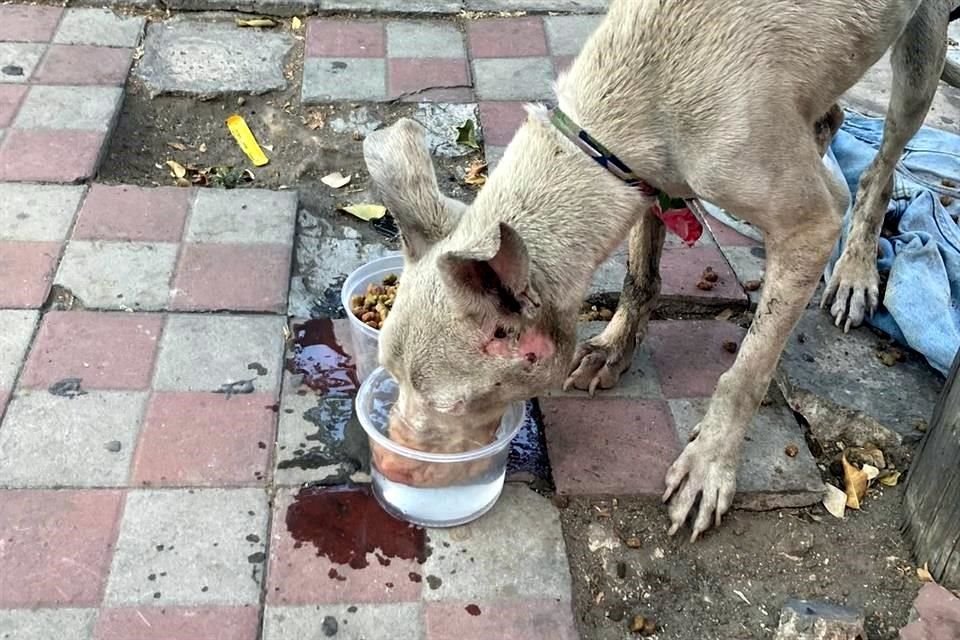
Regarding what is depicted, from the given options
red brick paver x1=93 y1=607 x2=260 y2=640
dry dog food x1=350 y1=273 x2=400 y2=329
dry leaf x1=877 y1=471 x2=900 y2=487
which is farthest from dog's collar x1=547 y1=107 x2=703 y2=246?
red brick paver x1=93 y1=607 x2=260 y2=640

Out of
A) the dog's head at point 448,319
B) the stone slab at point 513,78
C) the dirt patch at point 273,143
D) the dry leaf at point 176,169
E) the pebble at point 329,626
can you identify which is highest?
the dog's head at point 448,319

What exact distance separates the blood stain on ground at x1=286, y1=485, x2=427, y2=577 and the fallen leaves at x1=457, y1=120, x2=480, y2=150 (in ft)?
6.84

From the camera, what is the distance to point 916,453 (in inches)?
124

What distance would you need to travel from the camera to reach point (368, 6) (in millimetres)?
5527

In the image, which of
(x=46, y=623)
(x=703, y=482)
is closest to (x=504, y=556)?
(x=703, y=482)

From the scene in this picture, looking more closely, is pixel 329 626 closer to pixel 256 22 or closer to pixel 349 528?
pixel 349 528

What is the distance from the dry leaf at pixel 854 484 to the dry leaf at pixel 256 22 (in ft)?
12.1

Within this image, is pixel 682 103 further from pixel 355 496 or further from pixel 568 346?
pixel 355 496

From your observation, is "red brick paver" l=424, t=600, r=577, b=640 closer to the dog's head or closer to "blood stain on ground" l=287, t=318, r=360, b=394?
the dog's head

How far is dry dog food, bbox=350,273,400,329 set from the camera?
10.8 feet

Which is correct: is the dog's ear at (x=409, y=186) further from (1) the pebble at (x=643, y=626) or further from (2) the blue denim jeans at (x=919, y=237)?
(2) the blue denim jeans at (x=919, y=237)

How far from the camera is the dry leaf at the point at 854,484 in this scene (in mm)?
3223

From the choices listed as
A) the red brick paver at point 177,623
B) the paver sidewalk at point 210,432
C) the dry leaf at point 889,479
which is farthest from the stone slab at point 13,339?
the dry leaf at point 889,479

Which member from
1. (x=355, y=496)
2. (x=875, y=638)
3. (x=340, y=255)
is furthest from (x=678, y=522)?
(x=340, y=255)
